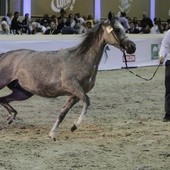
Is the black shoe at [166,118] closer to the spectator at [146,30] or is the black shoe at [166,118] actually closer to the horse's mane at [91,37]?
the horse's mane at [91,37]

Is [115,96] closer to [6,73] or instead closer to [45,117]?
[45,117]

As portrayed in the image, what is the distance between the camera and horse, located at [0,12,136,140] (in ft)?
25.0

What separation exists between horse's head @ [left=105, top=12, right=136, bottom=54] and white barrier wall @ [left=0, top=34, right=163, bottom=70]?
6.94 meters

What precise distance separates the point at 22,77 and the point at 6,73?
0.98 ft

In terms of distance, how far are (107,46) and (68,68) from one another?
33.2ft

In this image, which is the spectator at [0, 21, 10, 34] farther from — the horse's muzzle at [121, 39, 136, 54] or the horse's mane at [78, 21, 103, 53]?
the horse's muzzle at [121, 39, 136, 54]

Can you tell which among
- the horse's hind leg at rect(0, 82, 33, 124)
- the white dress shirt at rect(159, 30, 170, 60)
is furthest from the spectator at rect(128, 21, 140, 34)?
the horse's hind leg at rect(0, 82, 33, 124)

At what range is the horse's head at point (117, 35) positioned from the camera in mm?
7766

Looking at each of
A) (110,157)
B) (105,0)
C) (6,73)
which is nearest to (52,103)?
(6,73)

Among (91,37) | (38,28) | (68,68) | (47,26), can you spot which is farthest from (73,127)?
(47,26)

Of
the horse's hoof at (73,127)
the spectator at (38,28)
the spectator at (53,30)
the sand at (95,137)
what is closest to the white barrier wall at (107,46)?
the spectator at (53,30)

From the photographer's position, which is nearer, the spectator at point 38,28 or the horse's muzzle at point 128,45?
the horse's muzzle at point 128,45

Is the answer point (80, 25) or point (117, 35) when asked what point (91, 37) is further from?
point (80, 25)

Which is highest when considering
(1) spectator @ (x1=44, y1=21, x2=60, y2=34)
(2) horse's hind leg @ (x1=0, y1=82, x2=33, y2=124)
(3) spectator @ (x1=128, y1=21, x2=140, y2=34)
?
(1) spectator @ (x1=44, y1=21, x2=60, y2=34)
